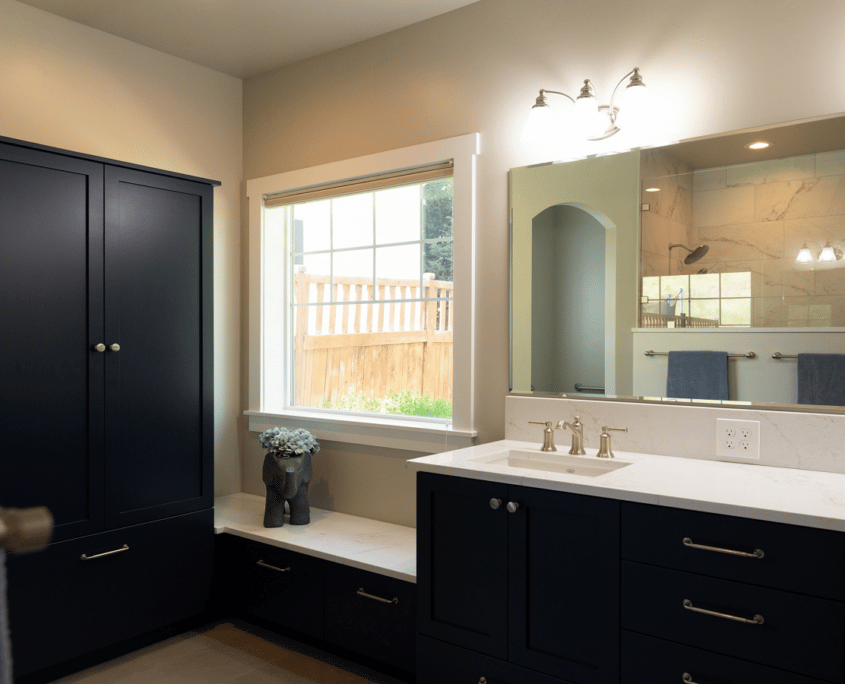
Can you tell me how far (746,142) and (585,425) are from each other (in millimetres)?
1099

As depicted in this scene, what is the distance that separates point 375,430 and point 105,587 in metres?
1.27

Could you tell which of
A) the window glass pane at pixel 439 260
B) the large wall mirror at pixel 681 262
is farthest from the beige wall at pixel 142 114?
the large wall mirror at pixel 681 262

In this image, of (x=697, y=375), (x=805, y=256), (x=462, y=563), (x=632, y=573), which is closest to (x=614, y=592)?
(x=632, y=573)

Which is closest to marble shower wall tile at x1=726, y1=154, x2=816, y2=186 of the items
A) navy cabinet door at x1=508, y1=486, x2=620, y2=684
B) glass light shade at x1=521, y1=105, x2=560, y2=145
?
glass light shade at x1=521, y1=105, x2=560, y2=145

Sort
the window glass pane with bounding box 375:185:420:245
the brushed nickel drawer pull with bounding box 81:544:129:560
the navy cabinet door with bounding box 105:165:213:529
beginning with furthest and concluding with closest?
the window glass pane with bounding box 375:185:420:245, the navy cabinet door with bounding box 105:165:213:529, the brushed nickel drawer pull with bounding box 81:544:129:560

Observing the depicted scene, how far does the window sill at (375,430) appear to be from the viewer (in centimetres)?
287

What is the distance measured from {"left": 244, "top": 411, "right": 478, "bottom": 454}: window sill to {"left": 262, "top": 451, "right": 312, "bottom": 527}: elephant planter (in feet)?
0.80

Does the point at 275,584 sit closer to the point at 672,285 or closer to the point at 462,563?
the point at 462,563

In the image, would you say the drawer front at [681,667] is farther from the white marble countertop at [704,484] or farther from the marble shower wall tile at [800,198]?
the marble shower wall tile at [800,198]

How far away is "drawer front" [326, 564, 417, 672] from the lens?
2.47 m

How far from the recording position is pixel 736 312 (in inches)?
85.4

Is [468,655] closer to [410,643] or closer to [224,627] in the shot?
[410,643]

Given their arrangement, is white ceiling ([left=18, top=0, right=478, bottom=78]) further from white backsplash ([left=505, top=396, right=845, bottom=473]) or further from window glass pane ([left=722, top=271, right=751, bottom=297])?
white backsplash ([left=505, top=396, right=845, bottom=473])

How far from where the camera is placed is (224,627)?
3.09 m
